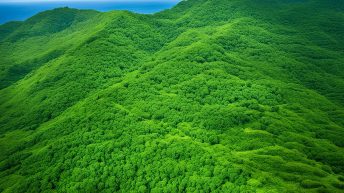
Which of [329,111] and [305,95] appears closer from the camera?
[329,111]

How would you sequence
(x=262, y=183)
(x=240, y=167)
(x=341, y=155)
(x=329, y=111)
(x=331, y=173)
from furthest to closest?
(x=329, y=111) → (x=341, y=155) → (x=331, y=173) → (x=240, y=167) → (x=262, y=183)

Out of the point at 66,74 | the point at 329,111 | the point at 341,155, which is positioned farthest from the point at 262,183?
the point at 66,74

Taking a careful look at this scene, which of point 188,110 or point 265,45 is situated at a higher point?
point 265,45

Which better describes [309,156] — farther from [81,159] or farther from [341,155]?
[81,159]

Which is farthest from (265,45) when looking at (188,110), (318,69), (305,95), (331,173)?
(331,173)

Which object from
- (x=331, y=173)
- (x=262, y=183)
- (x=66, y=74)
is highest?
(x=66, y=74)

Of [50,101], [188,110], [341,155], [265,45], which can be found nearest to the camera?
[341,155]
